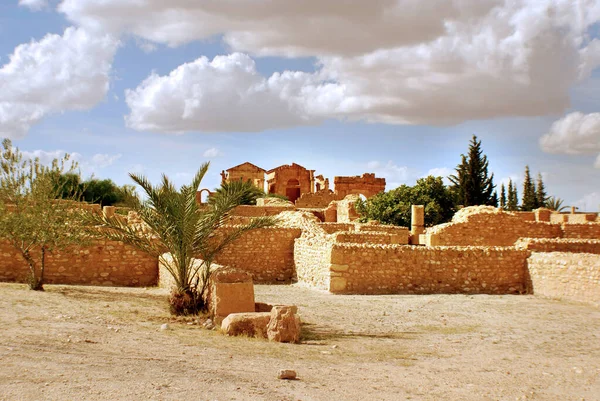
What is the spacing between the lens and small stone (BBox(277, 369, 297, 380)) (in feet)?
22.5

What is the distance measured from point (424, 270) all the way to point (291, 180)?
54.7m

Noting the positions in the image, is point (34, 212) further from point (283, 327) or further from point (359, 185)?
point (359, 185)

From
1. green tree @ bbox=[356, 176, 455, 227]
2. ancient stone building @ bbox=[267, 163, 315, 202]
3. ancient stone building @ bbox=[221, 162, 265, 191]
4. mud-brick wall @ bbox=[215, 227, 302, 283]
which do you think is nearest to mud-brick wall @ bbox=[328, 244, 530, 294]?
mud-brick wall @ bbox=[215, 227, 302, 283]

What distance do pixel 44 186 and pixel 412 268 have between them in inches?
357

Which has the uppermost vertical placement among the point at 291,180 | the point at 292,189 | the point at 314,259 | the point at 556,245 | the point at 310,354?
the point at 291,180

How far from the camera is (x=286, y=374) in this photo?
6.88 metres

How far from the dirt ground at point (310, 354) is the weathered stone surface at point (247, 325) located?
0.24 metres

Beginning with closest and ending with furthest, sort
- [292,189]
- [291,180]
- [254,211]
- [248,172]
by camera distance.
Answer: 1. [254,211]
2. [291,180]
3. [292,189]
4. [248,172]

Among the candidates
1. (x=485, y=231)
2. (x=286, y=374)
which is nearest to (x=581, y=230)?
(x=485, y=231)

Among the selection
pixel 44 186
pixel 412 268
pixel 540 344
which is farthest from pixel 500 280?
pixel 44 186

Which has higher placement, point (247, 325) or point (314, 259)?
point (314, 259)

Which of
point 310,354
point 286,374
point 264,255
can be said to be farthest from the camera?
point 264,255

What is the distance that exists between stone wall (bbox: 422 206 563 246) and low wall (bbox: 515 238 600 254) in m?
5.32

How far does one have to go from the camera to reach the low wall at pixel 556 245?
17.0m
